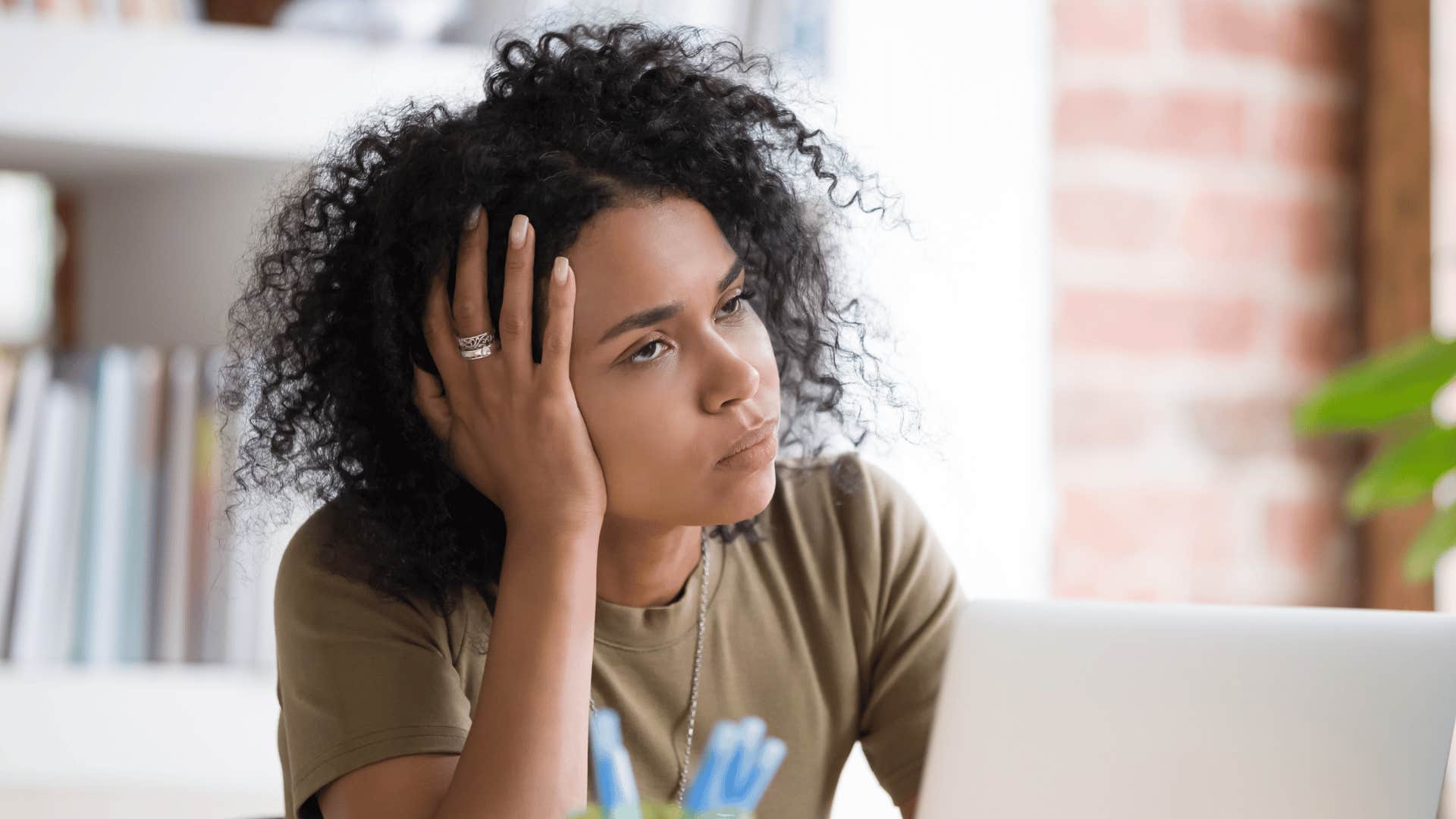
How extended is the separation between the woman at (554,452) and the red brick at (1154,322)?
732mm

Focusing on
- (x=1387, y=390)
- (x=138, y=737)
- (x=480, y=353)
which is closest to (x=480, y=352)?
(x=480, y=353)

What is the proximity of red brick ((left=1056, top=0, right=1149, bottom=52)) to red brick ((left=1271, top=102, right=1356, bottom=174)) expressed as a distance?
9.3 inches

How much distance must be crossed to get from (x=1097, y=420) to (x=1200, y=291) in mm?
239

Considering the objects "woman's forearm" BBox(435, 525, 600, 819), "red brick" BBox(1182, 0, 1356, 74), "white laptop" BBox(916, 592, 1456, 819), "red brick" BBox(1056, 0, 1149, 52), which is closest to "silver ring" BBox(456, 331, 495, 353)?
"woman's forearm" BBox(435, 525, 600, 819)

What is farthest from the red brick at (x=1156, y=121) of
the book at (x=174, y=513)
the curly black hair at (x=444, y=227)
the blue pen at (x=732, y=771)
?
the blue pen at (x=732, y=771)

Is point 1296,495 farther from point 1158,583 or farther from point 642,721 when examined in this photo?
point 642,721

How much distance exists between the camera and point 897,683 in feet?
3.75

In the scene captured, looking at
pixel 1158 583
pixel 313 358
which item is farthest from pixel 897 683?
pixel 1158 583

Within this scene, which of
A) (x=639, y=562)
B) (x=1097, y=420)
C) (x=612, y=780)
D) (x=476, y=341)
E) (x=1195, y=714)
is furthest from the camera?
(x=1097, y=420)

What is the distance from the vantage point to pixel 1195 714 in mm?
677

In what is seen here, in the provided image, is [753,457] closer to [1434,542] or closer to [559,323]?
[559,323]

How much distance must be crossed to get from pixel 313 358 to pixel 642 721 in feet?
1.24

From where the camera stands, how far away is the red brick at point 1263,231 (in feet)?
6.08

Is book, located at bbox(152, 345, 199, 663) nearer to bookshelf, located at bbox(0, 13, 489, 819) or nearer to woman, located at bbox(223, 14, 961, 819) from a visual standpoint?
bookshelf, located at bbox(0, 13, 489, 819)
